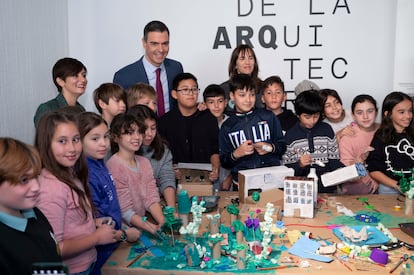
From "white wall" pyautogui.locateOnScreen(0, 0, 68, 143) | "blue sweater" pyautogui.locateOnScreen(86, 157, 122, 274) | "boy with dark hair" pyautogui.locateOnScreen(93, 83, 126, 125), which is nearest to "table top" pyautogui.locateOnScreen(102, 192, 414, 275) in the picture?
"blue sweater" pyautogui.locateOnScreen(86, 157, 122, 274)

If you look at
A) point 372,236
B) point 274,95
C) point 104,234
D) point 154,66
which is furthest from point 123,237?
point 154,66

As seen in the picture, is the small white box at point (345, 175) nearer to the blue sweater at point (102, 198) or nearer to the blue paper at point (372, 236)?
the blue paper at point (372, 236)

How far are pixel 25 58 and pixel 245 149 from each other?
1992 millimetres

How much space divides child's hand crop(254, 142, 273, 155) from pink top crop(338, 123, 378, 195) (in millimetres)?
615

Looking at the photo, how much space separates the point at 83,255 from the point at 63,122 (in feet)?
1.75

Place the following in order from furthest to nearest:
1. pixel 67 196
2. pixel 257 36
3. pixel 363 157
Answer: pixel 257 36 < pixel 363 157 < pixel 67 196

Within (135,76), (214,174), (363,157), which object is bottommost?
(214,174)

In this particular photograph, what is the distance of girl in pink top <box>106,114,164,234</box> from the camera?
2.18 metres

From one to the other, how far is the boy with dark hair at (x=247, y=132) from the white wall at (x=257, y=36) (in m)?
1.56

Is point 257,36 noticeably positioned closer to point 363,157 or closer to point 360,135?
point 360,135

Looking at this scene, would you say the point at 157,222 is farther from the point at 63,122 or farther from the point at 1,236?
the point at 1,236

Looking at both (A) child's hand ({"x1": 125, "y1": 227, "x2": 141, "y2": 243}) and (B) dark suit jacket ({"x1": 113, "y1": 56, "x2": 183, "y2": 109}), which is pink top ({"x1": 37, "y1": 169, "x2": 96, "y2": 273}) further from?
(B) dark suit jacket ({"x1": 113, "y1": 56, "x2": 183, "y2": 109})

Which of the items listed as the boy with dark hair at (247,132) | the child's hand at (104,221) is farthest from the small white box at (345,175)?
the child's hand at (104,221)

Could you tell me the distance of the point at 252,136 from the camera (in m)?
2.91
